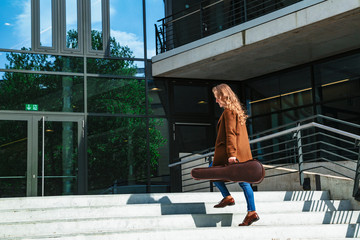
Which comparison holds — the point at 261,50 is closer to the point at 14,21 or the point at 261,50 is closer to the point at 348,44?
the point at 348,44

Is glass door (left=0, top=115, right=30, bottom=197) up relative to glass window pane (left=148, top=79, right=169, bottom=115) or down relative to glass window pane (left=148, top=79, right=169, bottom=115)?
down

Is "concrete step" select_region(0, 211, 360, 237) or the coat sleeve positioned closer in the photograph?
"concrete step" select_region(0, 211, 360, 237)

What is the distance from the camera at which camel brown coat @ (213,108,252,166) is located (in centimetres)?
539

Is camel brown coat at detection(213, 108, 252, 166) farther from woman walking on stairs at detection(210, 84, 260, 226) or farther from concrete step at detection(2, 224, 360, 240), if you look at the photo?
concrete step at detection(2, 224, 360, 240)

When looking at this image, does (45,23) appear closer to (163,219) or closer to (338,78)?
A: (338,78)

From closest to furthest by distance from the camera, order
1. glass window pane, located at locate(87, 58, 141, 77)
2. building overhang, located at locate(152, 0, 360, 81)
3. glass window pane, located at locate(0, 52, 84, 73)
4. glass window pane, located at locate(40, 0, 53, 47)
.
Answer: building overhang, located at locate(152, 0, 360, 81), glass window pane, located at locate(0, 52, 84, 73), glass window pane, located at locate(40, 0, 53, 47), glass window pane, located at locate(87, 58, 141, 77)

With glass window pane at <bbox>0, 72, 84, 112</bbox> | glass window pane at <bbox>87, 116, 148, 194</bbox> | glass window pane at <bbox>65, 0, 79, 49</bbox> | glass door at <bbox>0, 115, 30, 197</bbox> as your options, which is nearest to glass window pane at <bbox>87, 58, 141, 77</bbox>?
glass window pane at <bbox>0, 72, 84, 112</bbox>

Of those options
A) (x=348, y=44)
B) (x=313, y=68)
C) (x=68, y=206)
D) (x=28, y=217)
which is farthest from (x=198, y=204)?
(x=313, y=68)

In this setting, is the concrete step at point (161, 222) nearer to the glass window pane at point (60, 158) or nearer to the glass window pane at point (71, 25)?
the glass window pane at point (60, 158)

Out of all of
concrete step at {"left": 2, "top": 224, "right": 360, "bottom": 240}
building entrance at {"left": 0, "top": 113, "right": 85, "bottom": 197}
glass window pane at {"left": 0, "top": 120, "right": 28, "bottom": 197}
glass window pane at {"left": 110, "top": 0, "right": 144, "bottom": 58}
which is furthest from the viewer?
glass window pane at {"left": 110, "top": 0, "right": 144, "bottom": 58}

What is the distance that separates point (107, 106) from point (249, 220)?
8.42m

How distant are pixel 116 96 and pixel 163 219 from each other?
8133mm

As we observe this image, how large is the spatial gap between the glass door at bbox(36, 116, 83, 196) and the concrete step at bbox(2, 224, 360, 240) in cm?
719

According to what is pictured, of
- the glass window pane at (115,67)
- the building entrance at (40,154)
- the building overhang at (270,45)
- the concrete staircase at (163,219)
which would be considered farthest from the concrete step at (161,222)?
the glass window pane at (115,67)
